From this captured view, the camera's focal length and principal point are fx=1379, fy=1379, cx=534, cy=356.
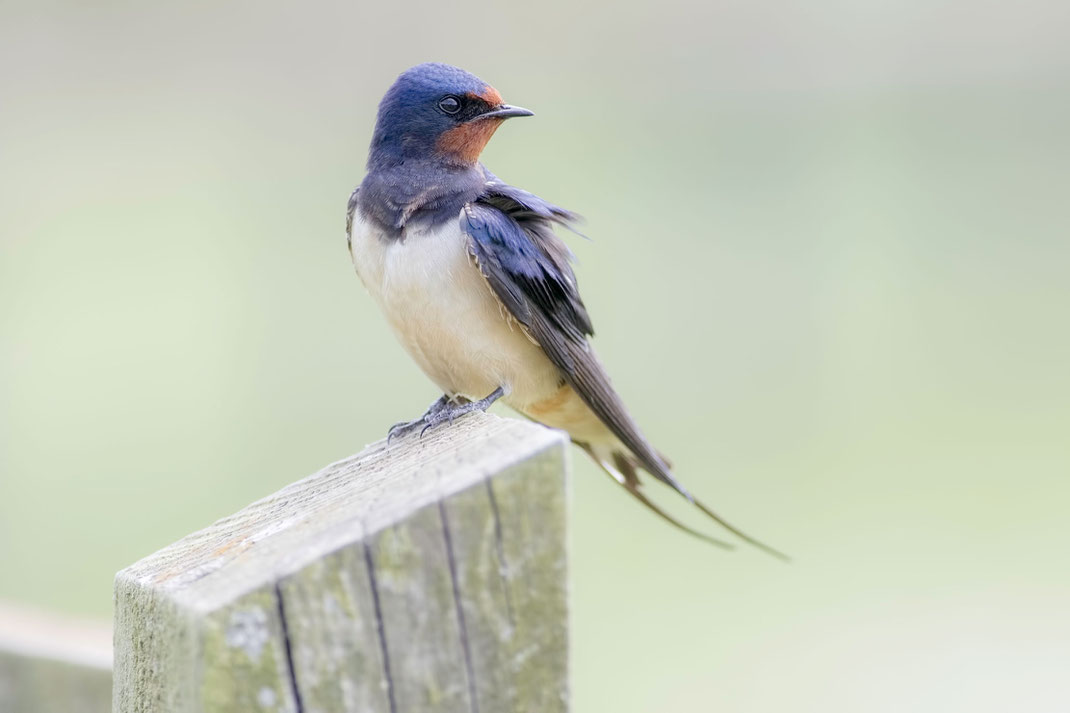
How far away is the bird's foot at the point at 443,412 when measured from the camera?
7.14ft

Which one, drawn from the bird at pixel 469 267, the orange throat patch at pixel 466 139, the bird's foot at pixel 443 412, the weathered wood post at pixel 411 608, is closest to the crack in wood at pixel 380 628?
the weathered wood post at pixel 411 608

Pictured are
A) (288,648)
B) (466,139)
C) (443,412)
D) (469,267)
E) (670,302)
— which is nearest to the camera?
(288,648)

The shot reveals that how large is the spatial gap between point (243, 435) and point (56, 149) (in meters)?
2.49

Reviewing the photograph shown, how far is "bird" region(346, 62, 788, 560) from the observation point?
2703 millimetres

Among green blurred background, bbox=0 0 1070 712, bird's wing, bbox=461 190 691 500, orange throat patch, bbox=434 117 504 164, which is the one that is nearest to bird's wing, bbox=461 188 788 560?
bird's wing, bbox=461 190 691 500

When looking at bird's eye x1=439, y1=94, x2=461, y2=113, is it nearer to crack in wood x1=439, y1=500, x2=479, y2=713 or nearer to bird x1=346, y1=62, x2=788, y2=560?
bird x1=346, y1=62, x2=788, y2=560

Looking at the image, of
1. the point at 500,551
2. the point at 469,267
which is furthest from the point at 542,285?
the point at 500,551

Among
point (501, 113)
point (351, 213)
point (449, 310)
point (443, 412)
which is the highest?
point (501, 113)

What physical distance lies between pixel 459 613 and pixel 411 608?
0.12 feet

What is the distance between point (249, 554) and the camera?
3.79 ft

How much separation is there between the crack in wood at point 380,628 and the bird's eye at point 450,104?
2.06 m

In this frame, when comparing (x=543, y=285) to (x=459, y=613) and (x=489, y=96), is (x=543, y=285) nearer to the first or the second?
(x=489, y=96)

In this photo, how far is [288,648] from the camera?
1.02 meters

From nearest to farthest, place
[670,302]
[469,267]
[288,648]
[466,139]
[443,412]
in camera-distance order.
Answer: [288,648] → [443,412] → [469,267] → [466,139] → [670,302]
